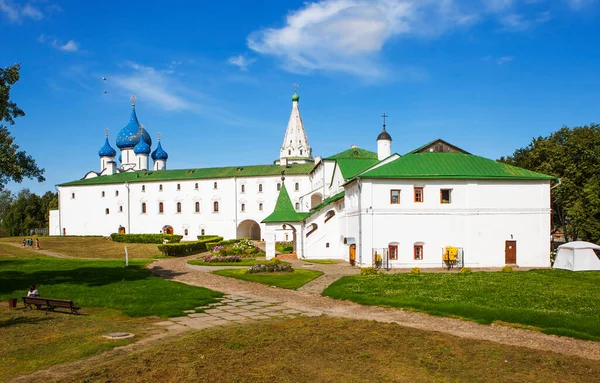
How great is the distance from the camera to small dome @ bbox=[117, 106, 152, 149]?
227ft

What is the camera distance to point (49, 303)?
1466cm

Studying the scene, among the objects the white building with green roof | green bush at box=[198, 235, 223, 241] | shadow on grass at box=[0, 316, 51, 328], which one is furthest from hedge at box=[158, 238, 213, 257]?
shadow on grass at box=[0, 316, 51, 328]

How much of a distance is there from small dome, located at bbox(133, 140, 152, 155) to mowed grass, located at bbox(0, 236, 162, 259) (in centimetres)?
1645

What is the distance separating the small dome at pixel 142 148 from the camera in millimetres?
68438

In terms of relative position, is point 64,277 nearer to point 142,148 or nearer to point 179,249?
point 179,249

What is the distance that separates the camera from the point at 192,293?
17391mm

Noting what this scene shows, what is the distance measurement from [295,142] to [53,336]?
55.6 metres

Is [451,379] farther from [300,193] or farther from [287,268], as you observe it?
[300,193]

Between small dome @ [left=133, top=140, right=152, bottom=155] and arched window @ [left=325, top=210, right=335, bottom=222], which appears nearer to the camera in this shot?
arched window @ [left=325, top=210, right=335, bottom=222]

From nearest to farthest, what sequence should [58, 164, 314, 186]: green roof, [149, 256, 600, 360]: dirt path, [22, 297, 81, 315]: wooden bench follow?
[149, 256, 600, 360]: dirt path < [22, 297, 81, 315]: wooden bench < [58, 164, 314, 186]: green roof

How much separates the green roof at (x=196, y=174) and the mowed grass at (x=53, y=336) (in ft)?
142

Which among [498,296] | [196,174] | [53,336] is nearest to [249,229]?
[196,174]

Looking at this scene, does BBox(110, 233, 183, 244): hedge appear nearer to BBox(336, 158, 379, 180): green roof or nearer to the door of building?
BBox(336, 158, 379, 180): green roof

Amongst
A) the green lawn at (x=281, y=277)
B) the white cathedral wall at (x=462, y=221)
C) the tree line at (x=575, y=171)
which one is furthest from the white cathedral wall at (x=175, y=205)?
the green lawn at (x=281, y=277)
